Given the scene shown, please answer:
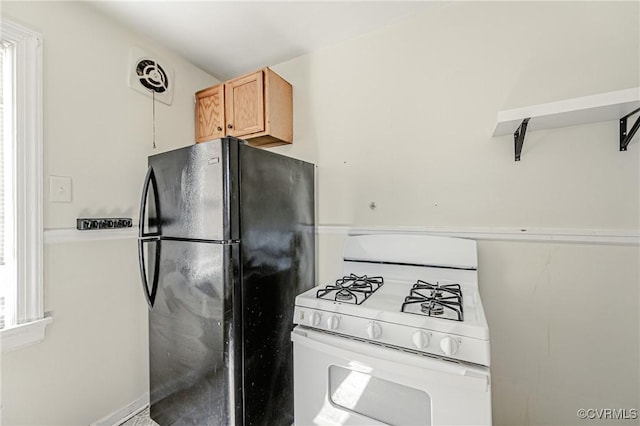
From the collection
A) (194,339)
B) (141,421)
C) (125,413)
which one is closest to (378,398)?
(194,339)

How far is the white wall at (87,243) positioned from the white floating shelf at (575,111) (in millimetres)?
2096

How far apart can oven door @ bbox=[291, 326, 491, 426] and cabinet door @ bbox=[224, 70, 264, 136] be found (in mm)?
1343

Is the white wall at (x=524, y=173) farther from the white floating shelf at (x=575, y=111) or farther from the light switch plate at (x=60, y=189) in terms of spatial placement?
the light switch plate at (x=60, y=189)

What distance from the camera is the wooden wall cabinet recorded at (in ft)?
5.99

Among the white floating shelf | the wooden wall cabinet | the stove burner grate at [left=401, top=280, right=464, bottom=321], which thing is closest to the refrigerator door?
the wooden wall cabinet

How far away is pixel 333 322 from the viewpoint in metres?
1.14

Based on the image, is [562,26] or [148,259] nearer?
[562,26]

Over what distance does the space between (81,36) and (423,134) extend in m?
2.00

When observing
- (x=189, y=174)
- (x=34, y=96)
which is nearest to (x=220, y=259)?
(x=189, y=174)

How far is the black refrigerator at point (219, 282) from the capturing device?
4.00ft

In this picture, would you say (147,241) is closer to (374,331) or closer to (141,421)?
(141,421)

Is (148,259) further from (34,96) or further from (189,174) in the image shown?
(34,96)

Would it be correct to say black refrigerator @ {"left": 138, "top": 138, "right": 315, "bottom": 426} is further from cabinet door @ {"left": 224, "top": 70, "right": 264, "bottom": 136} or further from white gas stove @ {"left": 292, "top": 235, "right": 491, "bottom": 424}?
cabinet door @ {"left": 224, "top": 70, "right": 264, "bottom": 136}

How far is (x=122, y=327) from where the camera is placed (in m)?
1.63
